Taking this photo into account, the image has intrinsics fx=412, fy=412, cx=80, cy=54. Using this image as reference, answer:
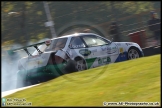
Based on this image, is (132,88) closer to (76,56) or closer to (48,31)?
(76,56)

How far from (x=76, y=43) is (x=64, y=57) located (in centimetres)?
90

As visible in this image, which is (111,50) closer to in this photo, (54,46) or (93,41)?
(93,41)

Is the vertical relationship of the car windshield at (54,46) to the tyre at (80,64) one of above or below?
above

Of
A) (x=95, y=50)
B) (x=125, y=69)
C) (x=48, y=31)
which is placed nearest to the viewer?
(x=125, y=69)

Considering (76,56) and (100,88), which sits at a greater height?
(76,56)

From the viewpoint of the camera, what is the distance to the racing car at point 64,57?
11.2m

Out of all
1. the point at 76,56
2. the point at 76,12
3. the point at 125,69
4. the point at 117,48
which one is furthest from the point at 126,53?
the point at 76,12

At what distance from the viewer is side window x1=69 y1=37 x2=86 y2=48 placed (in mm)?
11996

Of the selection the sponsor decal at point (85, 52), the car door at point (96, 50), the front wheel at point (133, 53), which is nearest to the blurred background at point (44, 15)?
the front wheel at point (133, 53)

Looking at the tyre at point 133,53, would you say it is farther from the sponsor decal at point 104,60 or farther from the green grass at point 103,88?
the green grass at point 103,88

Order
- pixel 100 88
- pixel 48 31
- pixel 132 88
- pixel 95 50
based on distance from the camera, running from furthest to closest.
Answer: pixel 48 31 → pixel 95 50 → pixel 100 88 → pixel 132 88

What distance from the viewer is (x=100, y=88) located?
7926mm

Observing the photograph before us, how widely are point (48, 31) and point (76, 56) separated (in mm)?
20770

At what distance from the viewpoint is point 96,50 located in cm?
1238
